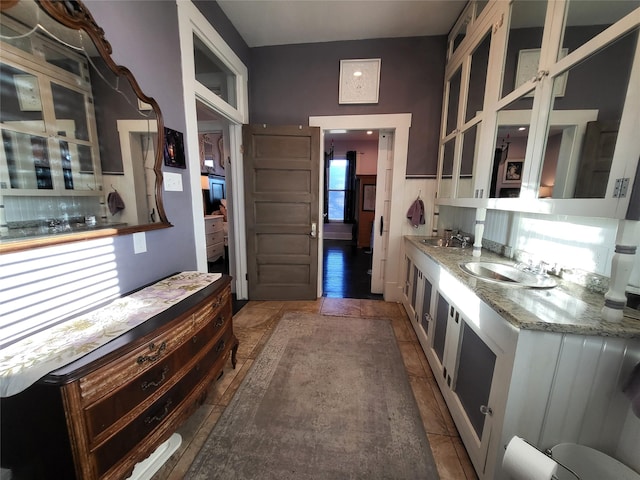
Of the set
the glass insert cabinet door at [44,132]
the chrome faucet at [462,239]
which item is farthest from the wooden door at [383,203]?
the glass insert cabinet door at [44,132]

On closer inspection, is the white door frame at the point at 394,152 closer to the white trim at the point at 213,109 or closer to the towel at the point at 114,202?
the white trim at the point at 213,109

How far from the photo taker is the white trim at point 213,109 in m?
1.84

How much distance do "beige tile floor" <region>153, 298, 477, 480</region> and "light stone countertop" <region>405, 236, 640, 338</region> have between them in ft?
2.96

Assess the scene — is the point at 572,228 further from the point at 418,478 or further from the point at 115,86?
the point at 115,86

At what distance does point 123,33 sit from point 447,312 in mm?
2615

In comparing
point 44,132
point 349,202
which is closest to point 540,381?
point 44,132

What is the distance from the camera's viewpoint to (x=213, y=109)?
7.54 feet

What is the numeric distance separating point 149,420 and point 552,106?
2.52 meters

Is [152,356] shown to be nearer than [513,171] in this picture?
Yes

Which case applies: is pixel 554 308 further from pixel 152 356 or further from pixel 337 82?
pixel 337 82

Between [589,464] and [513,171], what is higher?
[513,171]

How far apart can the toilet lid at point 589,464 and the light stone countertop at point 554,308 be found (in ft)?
1.63

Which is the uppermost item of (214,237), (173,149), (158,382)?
(173,149)

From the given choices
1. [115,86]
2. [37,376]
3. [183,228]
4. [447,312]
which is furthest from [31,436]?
[447,312]
